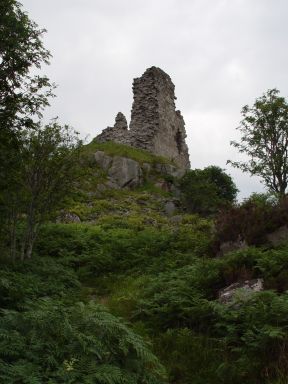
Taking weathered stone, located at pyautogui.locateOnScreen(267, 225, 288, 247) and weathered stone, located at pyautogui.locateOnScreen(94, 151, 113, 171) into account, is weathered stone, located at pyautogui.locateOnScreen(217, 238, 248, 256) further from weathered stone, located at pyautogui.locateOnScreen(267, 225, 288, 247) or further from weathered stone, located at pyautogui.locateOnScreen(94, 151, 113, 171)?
weathered stone, located at pyautogui.locateOnScreen(94, 151, 113, 171)

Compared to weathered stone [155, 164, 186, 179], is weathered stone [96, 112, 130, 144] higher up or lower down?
higher up

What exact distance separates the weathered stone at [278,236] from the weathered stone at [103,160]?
2048 cm

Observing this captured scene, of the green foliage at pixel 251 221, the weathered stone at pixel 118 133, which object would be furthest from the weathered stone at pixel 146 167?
the green foliage at pixel 251 221

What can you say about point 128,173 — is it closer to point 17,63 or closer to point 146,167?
point 146,167

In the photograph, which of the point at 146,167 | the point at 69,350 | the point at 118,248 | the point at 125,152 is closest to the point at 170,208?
the point at 146,167

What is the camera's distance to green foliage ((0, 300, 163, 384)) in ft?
15.4

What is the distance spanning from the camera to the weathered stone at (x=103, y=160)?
3183 centimetres

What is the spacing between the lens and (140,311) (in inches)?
364

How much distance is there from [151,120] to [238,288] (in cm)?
3393

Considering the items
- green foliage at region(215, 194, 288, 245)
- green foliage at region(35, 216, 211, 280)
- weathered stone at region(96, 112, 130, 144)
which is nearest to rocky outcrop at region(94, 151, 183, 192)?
weathered stone at region(96, 112, 130, 144)

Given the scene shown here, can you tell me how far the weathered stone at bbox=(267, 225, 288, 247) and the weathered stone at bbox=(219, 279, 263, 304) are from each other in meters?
3.00

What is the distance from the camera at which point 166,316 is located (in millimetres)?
8797

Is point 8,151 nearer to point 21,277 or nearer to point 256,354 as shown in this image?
point 21,277

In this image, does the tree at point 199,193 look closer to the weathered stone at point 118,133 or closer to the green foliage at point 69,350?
the weathered stone at point 118,133
